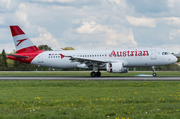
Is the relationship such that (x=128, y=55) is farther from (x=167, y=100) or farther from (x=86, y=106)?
(x=86, y=106)

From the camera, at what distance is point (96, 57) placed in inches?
1470

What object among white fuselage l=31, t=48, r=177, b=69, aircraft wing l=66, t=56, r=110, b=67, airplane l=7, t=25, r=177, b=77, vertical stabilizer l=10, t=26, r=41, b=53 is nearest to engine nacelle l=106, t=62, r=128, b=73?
airplane l=7, t=25, r=177, b=77

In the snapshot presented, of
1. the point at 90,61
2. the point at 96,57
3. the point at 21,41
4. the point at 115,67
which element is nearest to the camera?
the point at 115,67

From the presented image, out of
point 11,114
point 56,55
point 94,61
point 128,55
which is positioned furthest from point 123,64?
point 11,114

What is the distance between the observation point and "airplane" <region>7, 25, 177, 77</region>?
3544cm

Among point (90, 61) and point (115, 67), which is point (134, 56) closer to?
point (115, 67)

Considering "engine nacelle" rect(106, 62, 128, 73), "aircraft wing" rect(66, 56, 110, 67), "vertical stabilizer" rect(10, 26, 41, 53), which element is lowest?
"engine nacelle" rect(106, 62, 128, 73)

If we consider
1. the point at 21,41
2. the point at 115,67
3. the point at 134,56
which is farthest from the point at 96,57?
the point at 21,41

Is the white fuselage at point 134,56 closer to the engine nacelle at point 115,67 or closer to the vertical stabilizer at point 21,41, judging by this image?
the engine nacelle at point 115,67

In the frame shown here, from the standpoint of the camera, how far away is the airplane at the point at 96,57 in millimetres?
35438

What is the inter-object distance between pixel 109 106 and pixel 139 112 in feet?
5.96

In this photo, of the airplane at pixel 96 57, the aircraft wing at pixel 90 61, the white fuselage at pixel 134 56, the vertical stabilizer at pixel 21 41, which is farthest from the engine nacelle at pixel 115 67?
the vertical stabilizer at pixel 21 41

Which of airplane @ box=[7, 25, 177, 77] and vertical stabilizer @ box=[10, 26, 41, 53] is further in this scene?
vertical stabilizer @ box=[10, 26, 41, 53]

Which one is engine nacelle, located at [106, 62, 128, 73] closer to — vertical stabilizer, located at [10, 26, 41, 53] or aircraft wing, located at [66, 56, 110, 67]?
aircraft wing, located at [66, 56, 110, 67]
